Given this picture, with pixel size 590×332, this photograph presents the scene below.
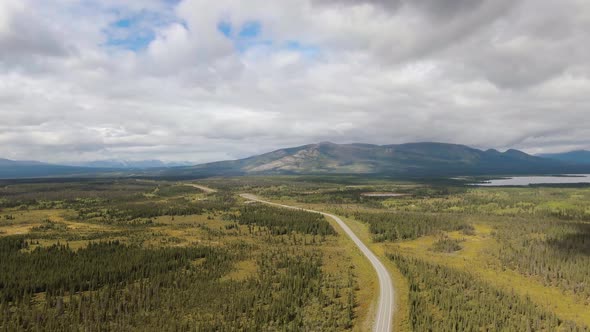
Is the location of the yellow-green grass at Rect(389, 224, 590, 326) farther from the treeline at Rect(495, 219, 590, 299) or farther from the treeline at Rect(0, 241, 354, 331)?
the treeline at Rect(0, 241, 354, 331)

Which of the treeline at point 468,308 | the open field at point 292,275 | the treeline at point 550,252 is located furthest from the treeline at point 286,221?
the treeline at point 550,252

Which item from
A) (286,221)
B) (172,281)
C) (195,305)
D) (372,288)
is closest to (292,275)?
(372,288)

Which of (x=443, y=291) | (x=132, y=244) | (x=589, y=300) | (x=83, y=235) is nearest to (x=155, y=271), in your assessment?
(x=132, y=244)

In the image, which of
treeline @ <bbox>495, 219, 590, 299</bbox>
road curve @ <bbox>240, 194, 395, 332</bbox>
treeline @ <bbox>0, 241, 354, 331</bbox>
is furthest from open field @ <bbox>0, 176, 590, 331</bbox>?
road curve @ <bbox>240, 194, 395, 332</bbox>

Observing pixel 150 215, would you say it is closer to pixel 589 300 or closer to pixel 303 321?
pixel 303 321

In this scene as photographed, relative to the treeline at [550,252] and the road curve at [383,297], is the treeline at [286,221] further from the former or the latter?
the treeline at [550,252]

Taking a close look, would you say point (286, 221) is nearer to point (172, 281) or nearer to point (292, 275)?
point (292, 275)
